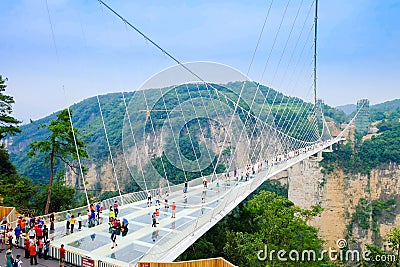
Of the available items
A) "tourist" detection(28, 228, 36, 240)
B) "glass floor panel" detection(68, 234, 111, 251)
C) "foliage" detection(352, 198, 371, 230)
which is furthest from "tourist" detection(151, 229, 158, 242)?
"foliage" detection(352, 198, 371, 230)

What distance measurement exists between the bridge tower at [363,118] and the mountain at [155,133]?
9550 mm

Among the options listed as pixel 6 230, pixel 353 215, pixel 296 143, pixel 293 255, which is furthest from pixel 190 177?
pixel 6 230

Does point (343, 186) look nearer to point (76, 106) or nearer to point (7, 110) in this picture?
point (7, 110)

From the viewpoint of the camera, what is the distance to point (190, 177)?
128 ft

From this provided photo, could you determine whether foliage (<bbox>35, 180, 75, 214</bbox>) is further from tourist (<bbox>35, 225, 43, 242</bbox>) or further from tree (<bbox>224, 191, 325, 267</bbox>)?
tourist (<bbox>35, 225, 43, 242</bbox>)

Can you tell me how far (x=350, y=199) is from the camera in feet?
145

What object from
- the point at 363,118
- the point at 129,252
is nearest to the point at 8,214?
the point at 129,252

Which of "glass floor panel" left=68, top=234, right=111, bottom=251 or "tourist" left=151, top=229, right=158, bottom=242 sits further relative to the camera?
"tourist" left=151, top=229, right=158, bottom=242

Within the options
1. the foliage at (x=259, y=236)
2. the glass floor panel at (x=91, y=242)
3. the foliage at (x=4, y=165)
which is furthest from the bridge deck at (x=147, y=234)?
the foliage at (x=4, y=165)

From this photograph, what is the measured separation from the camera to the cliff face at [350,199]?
4069 cm

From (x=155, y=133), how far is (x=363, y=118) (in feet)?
152

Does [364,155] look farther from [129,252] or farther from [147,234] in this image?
[129,252]

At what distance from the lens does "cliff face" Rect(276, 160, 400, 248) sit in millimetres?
40688

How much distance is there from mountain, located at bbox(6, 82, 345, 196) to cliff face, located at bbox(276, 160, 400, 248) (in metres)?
6.81
